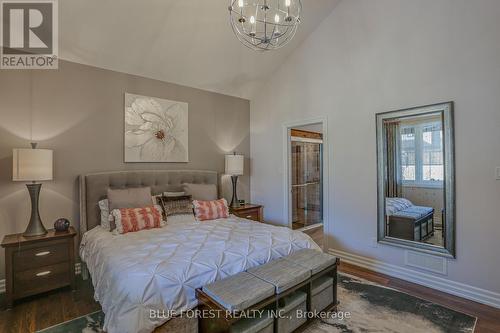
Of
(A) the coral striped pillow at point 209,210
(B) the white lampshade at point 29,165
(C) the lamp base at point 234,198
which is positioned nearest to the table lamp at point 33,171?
(B) the white lampshade at point 29,165

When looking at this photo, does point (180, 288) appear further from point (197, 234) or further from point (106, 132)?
point (106, 132)

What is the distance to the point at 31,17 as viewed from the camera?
2715mm

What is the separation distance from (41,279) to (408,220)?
406 centimetres

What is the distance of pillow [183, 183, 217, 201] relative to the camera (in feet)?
12.4

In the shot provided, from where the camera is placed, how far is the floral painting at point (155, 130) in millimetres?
3614

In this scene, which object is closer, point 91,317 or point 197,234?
point 91,317

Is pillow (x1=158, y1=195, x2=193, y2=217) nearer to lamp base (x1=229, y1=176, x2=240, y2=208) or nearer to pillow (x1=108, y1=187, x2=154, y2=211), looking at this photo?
pillow (x1=108, y1=187, x2=154, y2=211)

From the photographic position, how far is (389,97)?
125 inches

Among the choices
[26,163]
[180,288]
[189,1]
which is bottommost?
[180,288]

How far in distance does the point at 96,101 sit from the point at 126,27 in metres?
1.01

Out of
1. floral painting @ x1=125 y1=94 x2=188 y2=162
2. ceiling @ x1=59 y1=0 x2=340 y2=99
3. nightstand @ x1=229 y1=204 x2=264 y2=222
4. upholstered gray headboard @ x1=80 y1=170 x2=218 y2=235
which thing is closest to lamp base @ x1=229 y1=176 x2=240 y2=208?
nightstand @ x1=229 y1=204 x2=264 y2=222

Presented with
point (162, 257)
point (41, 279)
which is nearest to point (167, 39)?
point (162, 257)

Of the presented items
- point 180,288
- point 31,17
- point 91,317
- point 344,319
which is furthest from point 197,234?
point 31,17

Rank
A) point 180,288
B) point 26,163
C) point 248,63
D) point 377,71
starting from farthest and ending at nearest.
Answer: point 248,63
point 377,71
point 26,163
point 180,288
